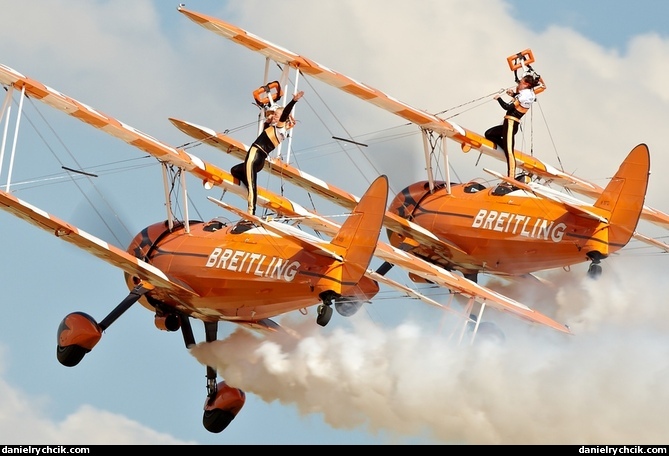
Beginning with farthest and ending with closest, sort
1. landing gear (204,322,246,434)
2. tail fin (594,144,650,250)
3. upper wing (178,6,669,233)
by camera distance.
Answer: upper wing (178,6,669,233) < landing gear (204,322,246,434) < tail fin (594,144,650,250)

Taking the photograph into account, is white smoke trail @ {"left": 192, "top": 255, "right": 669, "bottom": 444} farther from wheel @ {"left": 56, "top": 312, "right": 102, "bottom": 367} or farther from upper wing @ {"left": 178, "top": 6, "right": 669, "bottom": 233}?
upper wing @ {"left": 178, "top": 6, "right": 669, "bottom": 233}

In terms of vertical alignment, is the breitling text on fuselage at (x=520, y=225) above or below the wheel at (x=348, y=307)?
above

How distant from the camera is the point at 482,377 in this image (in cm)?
3988

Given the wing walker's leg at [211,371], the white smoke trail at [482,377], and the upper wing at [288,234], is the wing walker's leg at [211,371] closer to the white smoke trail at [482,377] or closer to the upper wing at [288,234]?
the white smoke trail at [482,377]

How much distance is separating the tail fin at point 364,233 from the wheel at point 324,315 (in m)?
0.40

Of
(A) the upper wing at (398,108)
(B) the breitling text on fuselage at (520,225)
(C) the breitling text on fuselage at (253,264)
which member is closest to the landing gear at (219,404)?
(C) the breitling text on fuselage at (253,264)

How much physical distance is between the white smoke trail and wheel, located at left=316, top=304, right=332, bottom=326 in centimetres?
229

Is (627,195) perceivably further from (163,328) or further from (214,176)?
(163,328)

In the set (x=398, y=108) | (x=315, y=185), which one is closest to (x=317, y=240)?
(x=315, y=185)

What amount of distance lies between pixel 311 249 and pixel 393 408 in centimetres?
310

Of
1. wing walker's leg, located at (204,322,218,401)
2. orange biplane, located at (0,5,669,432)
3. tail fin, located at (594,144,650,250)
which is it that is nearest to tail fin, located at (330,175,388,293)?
orange biplane, located at (0,5,669,432)

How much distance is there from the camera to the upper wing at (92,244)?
39688mm

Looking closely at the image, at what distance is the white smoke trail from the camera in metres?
37.6

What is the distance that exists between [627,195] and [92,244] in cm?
939
